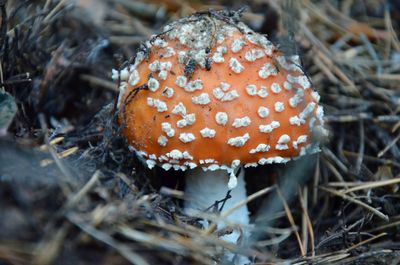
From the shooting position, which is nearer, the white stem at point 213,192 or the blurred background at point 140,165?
the blurred background at point 140,165

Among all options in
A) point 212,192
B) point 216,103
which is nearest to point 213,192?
point 212,192

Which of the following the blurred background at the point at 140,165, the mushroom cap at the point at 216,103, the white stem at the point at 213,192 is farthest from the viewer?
the white stem at the point at 213,192

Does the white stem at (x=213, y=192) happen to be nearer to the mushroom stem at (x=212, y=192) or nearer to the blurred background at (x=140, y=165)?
the mushroom stem at (x=212, y=192)

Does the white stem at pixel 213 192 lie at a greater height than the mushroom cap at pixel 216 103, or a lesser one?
lesser

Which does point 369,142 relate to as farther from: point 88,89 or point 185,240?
point 88,89

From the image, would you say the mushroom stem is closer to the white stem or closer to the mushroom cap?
the white stem

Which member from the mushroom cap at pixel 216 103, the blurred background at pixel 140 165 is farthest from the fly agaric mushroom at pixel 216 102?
the blurred background at pixel 140 165

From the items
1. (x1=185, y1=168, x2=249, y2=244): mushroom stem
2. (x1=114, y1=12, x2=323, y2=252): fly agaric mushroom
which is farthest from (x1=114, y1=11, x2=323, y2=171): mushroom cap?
(x1=185, y1=168, x2=249, y2=244): mushroom stem
